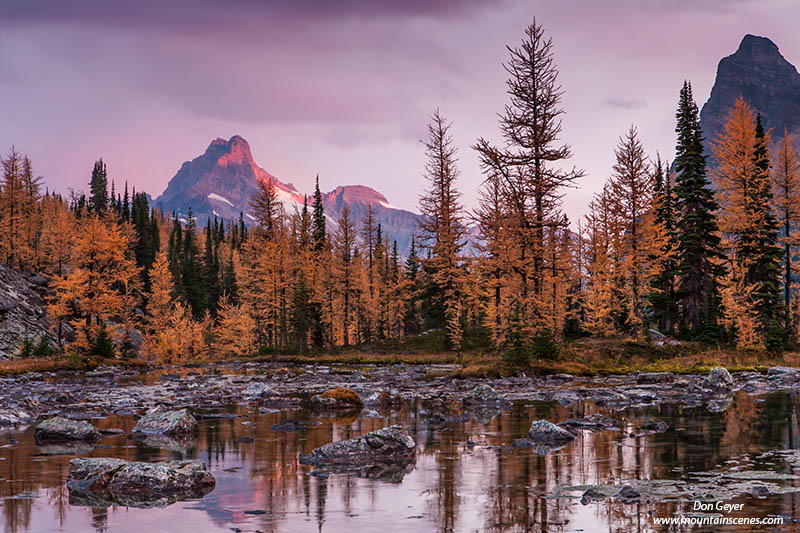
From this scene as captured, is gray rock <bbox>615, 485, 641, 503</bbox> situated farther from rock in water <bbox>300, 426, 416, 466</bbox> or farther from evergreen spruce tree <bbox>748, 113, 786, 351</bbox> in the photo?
evergreen spruce tree <bbox>748, 113, 786, 351</bbox>

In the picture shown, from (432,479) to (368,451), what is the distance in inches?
74.1

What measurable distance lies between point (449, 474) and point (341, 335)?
83265mm

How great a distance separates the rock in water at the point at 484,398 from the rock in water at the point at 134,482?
10271 millimetres

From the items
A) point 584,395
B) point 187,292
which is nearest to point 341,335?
point 187,292

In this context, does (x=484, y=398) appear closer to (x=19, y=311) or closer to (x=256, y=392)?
(x=256, y=392)

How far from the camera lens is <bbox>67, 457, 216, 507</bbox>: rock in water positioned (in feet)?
22.9

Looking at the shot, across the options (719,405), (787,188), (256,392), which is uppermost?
(787,188)

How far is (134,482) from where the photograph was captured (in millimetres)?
7398

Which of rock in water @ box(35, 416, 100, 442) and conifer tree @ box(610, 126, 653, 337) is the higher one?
conifer tree @ box(610, 126, 653, 337)

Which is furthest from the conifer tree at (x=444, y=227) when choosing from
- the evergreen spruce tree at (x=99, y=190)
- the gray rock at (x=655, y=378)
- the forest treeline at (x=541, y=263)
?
the evergreen spruce tree at (x=99, y=190)

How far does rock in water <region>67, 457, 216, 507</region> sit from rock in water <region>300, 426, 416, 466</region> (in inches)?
69.9

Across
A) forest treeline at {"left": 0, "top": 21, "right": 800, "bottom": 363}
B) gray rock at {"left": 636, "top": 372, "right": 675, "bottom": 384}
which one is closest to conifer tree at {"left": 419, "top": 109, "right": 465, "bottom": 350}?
forest treeline at {"left": 0, "top": 21, "right": 800, "bottom": 363}

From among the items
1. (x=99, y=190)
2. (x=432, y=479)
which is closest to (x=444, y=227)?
(x=432, y=479)

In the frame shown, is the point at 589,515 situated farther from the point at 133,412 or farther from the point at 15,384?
the point at 15,384
